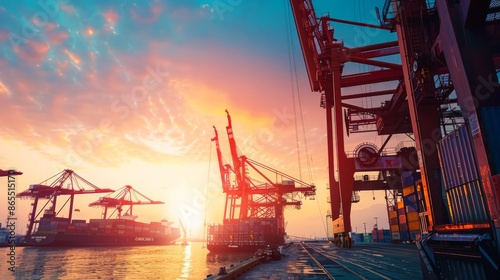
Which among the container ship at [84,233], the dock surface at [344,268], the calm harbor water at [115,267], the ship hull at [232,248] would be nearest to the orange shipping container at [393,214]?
the ship hull at [232,248]

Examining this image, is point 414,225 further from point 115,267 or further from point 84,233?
point 84,233

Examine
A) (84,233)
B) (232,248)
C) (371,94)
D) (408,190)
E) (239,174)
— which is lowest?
(232,248)

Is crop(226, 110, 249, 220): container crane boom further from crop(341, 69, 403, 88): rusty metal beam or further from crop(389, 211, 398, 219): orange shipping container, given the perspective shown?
crop(341, 69, 403, 88): rusty metal beam

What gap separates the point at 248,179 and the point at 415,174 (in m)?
35.3

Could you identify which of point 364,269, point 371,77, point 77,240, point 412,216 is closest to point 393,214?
point 412,216

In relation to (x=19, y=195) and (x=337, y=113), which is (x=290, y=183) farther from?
(x=19, y=195)

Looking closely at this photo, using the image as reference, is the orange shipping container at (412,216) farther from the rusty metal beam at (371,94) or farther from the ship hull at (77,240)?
the ship hull at (77,240)

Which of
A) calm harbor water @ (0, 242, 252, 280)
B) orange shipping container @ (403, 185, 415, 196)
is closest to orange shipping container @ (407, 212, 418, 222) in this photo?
orange shipping container @ (403, 185, 415, 196)

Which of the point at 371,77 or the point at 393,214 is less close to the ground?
the point at 371,77

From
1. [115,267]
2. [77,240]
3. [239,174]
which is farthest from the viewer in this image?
[77,240]

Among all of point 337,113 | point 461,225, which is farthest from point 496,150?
point 337,113

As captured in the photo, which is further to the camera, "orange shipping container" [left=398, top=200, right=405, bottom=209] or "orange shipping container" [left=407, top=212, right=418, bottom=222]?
"orange shipping container" [left=398, top=200, right=405, bottom=209]

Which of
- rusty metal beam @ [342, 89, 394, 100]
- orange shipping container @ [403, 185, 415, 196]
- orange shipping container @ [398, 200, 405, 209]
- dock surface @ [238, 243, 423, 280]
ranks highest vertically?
rusty metal beam @ [342, 89, 394, 100]

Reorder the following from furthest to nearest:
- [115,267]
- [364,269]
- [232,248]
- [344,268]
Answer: [232,248] < [115,267] < [344,268] < [364,269]
